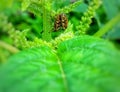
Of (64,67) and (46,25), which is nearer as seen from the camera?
(64,67)

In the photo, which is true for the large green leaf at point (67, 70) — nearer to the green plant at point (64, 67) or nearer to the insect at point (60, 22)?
the green plant at point (64, 67)

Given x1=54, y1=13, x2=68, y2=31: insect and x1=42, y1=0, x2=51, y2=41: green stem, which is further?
x1=54, y1=13, x2=68, y2=31: insect

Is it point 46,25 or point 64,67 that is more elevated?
point 46,25

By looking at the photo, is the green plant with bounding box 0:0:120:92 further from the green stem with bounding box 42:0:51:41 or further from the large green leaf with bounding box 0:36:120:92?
the green stem with bounding box 42:0:51:41

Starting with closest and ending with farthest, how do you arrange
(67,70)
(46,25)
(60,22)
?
(67,70)
(46,25)
(60,22)

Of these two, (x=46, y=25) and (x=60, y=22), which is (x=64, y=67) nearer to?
(x=46, y=25)

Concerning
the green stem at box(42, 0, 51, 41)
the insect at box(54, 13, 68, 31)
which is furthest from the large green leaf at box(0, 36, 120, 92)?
the insect at box(54, 13, 68, 31)

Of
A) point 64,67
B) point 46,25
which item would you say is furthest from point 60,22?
point 64,67

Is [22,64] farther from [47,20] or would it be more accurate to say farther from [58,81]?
[47,20]

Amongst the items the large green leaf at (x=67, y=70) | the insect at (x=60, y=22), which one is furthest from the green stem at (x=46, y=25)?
the large green leaf at (x=67, y=70)
